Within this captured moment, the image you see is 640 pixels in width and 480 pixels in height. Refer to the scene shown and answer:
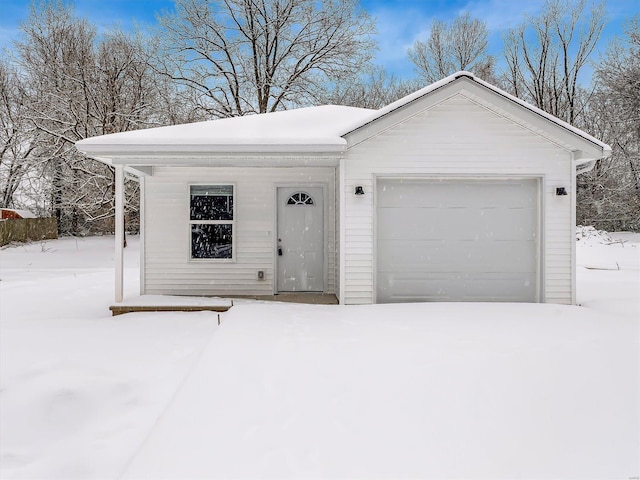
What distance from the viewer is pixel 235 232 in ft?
31.1

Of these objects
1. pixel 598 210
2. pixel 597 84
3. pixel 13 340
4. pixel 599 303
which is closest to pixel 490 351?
pixel 599 303

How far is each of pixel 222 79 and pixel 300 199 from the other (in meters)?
15.4

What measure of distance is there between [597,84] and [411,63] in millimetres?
9663

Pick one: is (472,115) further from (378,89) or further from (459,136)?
(378,89)

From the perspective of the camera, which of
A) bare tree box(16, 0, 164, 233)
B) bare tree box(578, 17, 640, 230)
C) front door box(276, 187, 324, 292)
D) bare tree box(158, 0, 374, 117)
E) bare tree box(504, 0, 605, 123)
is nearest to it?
front door box(276, 187, 324, 292)

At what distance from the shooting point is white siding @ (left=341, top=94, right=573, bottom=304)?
7.93 m

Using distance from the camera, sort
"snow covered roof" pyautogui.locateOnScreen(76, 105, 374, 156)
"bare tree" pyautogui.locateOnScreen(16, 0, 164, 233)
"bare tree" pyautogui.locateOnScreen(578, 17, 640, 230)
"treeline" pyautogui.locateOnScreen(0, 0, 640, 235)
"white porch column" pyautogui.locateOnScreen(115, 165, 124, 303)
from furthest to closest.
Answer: "bare tree" pyautogui.locateOnScreen(578, 17, 640, 230)
"treeline" pyautogui.locateOnScreen(0, 0, 640, 235)
"bare tree" pyautogui.locateOnScreen(16, 0, 164, 233)
"white porch column" pyautogui.locateOnScreen(115, 165, 124, 303)
"snow covered roof" pyautogui.locateOnScreen(76, 105, 374, 156)

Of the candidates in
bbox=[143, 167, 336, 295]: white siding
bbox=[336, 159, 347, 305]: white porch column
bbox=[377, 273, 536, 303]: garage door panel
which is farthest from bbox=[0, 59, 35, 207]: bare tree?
bbox=[377, 273, 536, 303]: garage door panel

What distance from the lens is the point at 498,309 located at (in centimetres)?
746

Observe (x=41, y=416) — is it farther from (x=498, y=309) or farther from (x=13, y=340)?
(x=498, y=309)

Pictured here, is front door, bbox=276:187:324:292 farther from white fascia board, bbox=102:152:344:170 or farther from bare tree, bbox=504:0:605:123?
bare tree, bbox=504:0:605:123

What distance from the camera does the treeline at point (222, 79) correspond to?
66.6 feet

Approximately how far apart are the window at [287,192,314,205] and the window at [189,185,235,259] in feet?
3.92

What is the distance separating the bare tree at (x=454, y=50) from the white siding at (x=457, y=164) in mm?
19804
